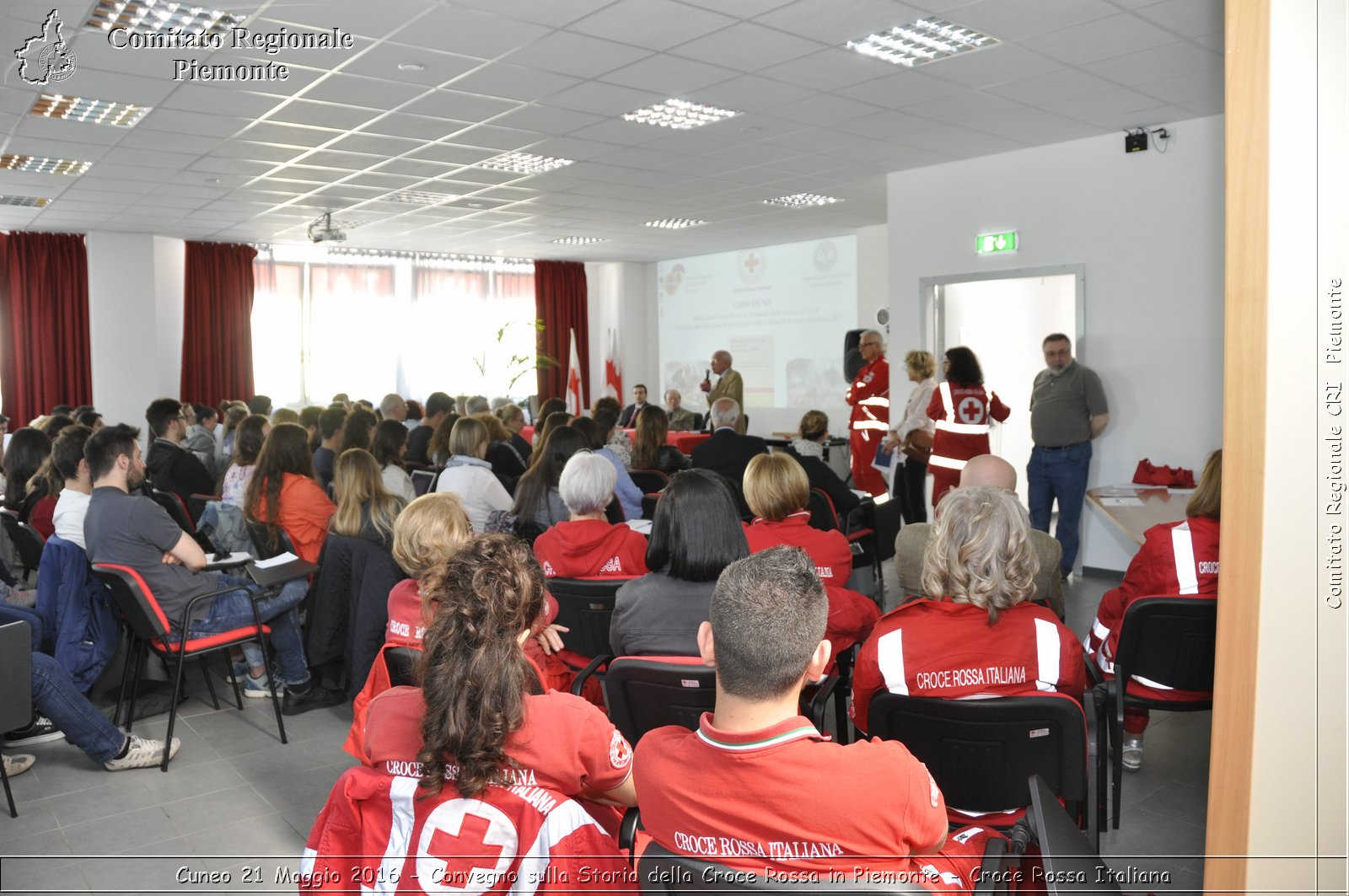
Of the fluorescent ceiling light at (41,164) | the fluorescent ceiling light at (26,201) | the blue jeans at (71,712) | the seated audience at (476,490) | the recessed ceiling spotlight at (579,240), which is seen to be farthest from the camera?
the recessed ceiling spotlight at (579,240)

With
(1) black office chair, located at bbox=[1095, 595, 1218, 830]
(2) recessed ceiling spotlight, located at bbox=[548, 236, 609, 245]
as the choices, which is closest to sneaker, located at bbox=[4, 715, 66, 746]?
(1) black office chair, located at bbox=[1095, 595, 1218, 830]

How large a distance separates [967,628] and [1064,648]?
23 centimetres

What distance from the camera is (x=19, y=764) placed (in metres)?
3.63

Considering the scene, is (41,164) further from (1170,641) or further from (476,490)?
(1170,641)

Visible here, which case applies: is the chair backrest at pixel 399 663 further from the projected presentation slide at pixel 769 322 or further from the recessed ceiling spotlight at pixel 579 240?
the projected presentation slide at pixel 769 322

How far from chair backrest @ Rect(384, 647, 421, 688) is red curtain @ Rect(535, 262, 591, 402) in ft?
39.1

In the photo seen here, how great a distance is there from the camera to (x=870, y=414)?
8.45 meters

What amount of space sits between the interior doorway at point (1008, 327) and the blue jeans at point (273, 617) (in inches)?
213

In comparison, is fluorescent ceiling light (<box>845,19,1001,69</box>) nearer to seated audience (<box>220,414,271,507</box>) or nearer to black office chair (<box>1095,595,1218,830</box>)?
black office chair (<box>1095,595,1218,830</box>)

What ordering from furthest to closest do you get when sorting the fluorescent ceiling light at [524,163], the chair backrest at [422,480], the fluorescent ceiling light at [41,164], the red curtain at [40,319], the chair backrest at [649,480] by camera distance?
the red curtain at [40,319] → the fluorescent ceiling light at [524,163] → the fluorescent ceiling light at [41,164] → the chair backrest at [422,480] → the chair backrest at [649,480]

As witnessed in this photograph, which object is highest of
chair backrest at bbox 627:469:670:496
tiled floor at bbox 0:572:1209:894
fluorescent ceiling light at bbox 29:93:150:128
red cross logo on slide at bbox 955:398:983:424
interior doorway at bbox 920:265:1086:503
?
fluorescent ceiling light at bbox 29:93:150:128

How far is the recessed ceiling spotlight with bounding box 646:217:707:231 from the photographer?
34.4ft

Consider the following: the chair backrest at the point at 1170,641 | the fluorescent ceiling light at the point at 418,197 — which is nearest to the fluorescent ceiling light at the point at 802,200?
the fluorescent ceiling light at the point at 418,197

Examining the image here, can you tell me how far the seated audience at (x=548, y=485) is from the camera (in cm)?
451
